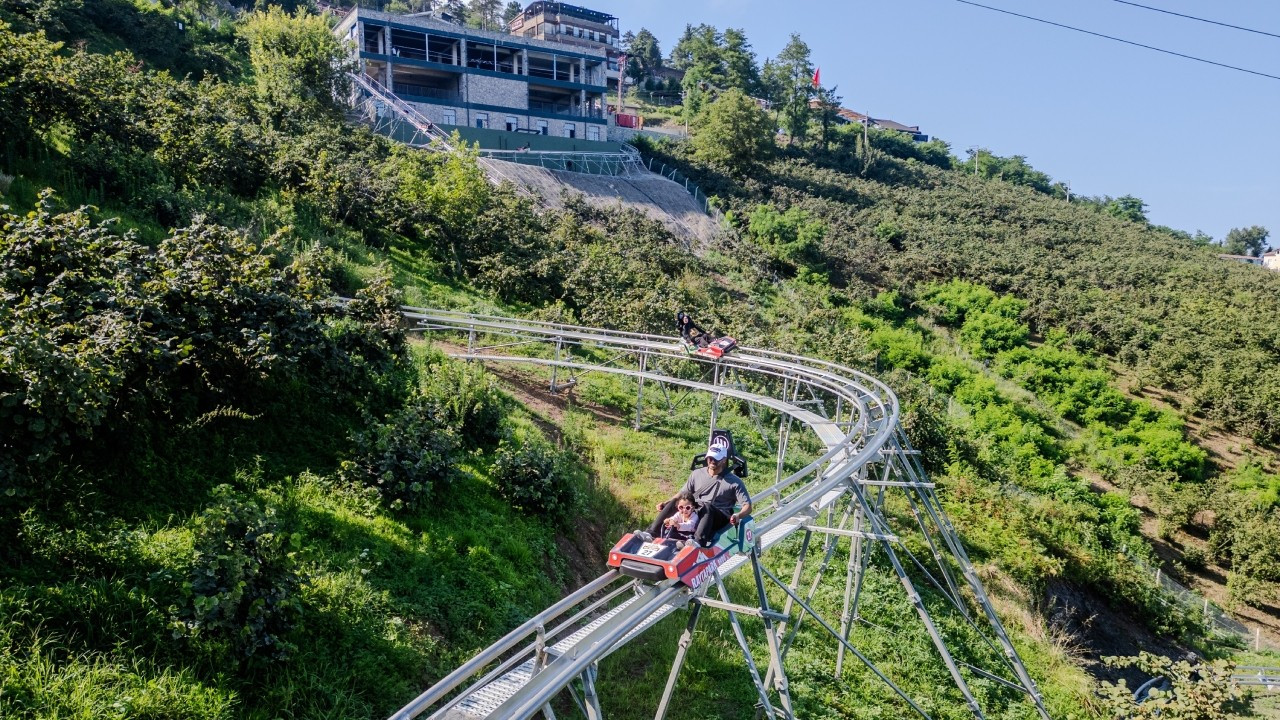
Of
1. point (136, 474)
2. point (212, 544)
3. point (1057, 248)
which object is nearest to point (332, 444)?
point (136, 474)

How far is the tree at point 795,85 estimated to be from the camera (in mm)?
70875

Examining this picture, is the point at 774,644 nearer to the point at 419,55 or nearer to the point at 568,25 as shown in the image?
the point at 419,55

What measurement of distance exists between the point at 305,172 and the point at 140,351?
18167 mm

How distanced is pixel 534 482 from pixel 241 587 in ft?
21.0

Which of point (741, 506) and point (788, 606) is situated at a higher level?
point (741, 506)

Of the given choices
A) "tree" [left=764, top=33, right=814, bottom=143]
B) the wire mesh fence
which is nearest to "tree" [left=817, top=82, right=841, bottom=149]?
"tree" [left=764, top=33, right=814, bottom=143]

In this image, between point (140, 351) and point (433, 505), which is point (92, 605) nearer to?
point (140, 351)

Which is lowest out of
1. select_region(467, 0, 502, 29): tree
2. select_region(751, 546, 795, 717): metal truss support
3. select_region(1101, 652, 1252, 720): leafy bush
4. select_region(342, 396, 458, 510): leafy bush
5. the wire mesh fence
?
the wire mesh fence

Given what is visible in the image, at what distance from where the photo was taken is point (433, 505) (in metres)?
12.3

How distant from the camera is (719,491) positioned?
9.41 meters

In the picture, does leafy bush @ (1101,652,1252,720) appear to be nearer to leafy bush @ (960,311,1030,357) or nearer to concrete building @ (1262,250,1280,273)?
leafy bush @ (960,311,1030,357)

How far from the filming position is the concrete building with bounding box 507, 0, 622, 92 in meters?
70.3

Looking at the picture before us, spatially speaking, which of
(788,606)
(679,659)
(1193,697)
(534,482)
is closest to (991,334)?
(788,606)

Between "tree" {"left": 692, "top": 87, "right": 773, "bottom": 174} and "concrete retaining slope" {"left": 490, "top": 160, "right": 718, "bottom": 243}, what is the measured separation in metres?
6.97
